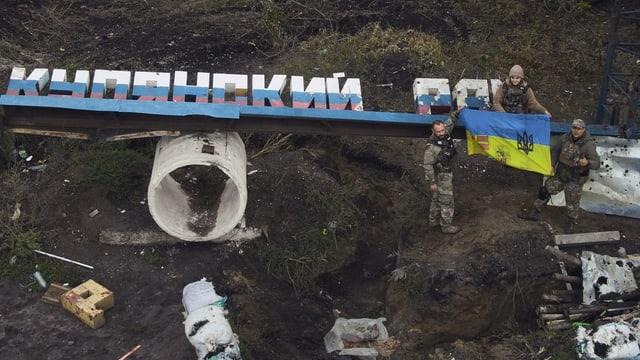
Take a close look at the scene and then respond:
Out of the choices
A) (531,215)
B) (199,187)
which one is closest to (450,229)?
(531,215)

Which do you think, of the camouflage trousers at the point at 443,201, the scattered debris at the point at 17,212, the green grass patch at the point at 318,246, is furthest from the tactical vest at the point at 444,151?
the scattered debris at the point at 17,212

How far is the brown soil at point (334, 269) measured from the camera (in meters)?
8.86

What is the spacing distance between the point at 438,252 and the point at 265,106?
337 cm

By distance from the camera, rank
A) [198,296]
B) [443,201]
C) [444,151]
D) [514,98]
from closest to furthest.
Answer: [198,296], [444,151], [443,201], [514,98]

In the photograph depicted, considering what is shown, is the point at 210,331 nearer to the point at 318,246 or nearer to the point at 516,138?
the point at 318,246

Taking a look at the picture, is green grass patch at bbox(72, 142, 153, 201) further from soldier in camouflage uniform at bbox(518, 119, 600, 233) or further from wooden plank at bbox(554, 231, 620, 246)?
wooden plank at bbox(554, 231, 620, 246)

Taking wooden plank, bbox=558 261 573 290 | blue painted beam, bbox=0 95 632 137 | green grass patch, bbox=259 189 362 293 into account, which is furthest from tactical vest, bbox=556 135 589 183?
green grass patch, bbox=259 189 362 293

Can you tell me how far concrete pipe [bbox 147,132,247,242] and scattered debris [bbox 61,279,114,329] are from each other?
1.23 m

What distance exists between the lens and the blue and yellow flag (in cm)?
955

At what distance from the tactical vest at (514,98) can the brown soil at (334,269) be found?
1489mm

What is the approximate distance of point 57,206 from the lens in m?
10.4

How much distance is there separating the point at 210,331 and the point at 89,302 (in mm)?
1929

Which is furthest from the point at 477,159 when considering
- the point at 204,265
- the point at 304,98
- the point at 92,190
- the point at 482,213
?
the point at 92,190

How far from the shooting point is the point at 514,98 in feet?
32.5
